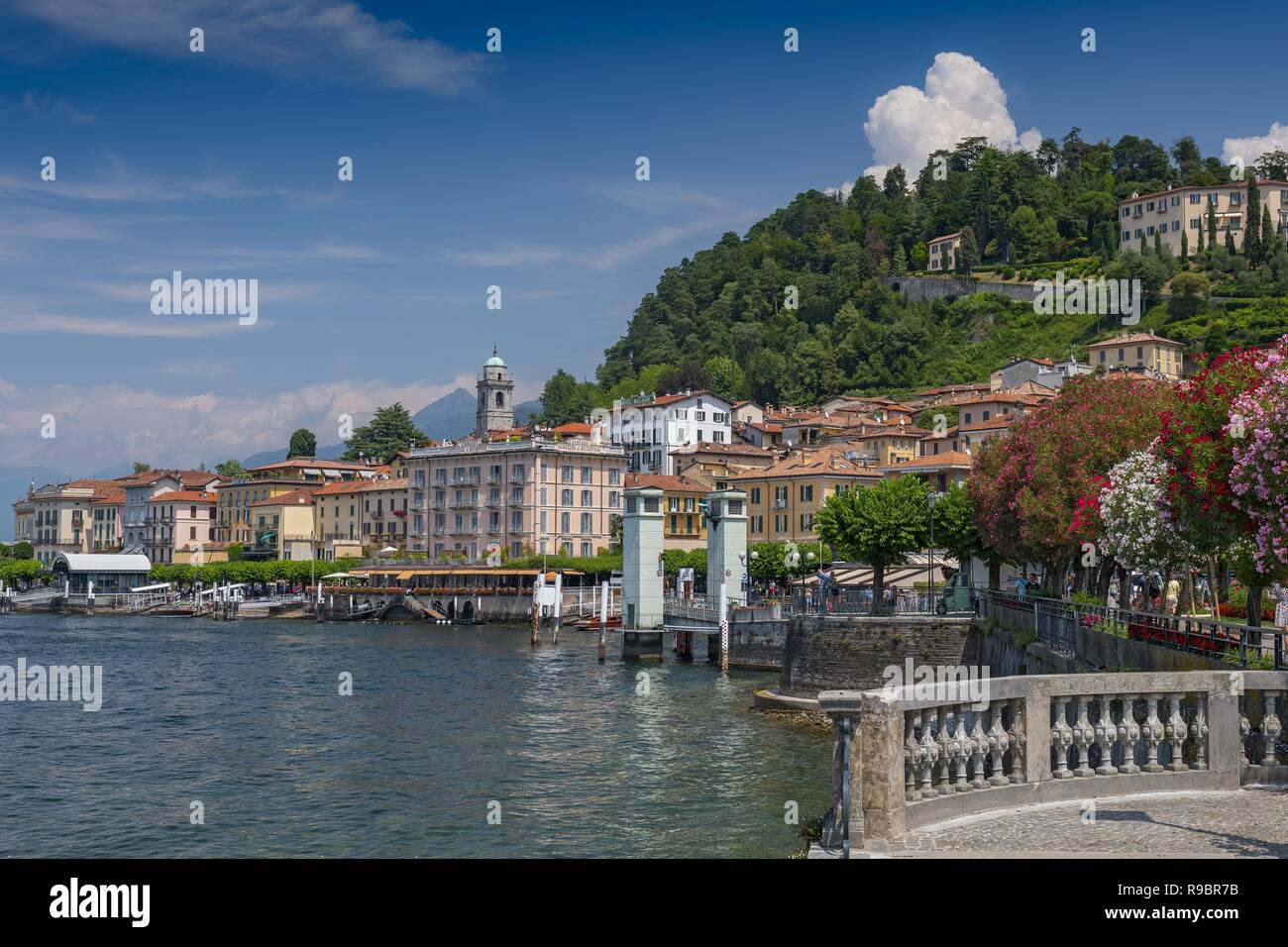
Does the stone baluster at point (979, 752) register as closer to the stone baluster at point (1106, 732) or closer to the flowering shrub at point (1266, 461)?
the stone baluster at point (1106, 732)

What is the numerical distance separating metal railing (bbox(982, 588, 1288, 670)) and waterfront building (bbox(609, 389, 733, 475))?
92714 millimetres

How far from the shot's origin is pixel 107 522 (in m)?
182

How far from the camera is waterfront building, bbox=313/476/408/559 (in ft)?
A: 459

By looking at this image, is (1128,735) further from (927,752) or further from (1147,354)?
(1147,354)

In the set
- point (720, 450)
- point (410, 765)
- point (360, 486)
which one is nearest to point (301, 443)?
point (360, 486)

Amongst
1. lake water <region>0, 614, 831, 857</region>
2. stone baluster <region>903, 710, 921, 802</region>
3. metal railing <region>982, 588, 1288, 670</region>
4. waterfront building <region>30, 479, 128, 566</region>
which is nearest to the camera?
stone baluster <region>903, 710, 921, 802</region>

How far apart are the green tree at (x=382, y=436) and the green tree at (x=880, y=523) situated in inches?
4977

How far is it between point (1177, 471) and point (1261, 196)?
164 m

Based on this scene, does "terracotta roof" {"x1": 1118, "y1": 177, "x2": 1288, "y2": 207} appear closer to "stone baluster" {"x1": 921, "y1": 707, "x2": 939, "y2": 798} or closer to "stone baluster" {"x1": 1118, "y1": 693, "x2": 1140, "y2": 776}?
"stone baluster" {"x1": 1118, "y1": 693, "x2": 1140, "y2": 776}

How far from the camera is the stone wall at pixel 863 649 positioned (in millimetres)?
49594

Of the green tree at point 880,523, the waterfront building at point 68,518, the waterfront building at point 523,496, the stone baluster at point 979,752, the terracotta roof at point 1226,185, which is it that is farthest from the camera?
the waterfront building at point 68,518

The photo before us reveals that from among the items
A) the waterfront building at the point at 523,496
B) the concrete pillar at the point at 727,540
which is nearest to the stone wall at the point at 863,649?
the concrete pillar at the point at 727,540

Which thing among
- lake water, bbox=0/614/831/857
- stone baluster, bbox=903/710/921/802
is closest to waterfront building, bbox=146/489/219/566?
lake water, bbox=0/614/831/857
